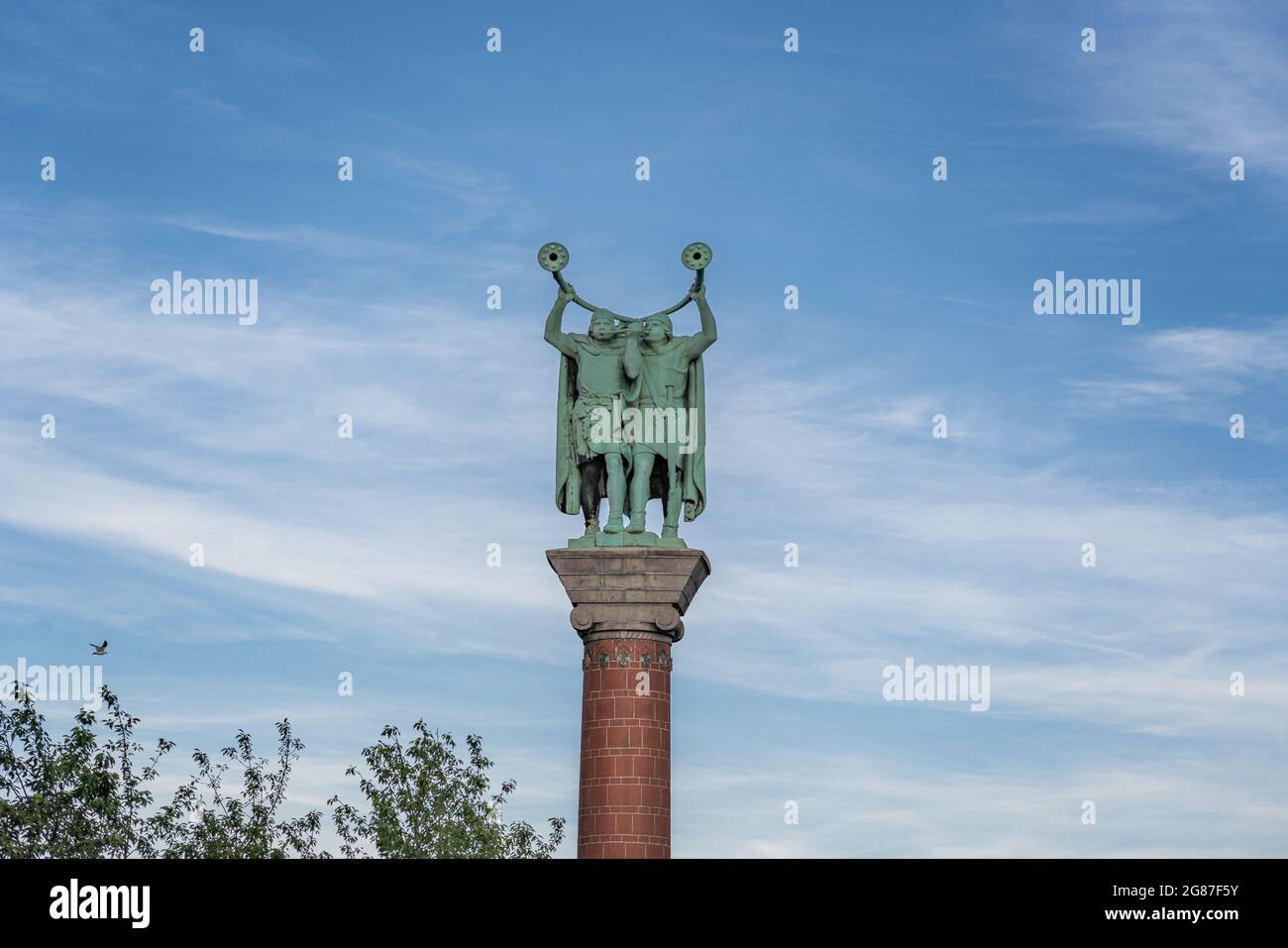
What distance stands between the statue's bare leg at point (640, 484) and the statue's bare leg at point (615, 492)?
19 cm

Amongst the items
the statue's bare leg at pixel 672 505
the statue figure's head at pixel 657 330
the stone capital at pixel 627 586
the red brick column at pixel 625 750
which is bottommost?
the red brick column at pixel 625 750

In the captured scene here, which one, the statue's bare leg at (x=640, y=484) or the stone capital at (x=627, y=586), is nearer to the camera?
the stone capital at (x=627, y=586)

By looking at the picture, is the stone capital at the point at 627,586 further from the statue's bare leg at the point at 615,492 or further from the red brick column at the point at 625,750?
the statue's bare leg at the point at 615,492

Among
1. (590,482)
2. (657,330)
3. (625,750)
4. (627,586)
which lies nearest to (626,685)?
(625,750)

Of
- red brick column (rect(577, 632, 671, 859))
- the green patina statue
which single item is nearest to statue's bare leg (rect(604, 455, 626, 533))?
the green patina statue

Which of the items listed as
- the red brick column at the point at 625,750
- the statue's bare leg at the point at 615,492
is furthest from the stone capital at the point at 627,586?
the statue's bare leg at the point at 615,492

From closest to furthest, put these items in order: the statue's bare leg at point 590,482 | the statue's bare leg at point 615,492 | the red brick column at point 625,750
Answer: the red brick column at point 625,750
the statue's bare leg at point 615,492
the statue's bare leg at point 590,482

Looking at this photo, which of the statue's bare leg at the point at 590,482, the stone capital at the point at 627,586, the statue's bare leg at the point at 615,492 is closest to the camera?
the stone capital at the point at 627,586

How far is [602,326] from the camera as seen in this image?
112 feet

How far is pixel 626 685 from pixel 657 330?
21.1 feet

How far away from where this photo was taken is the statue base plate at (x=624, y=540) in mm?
32969

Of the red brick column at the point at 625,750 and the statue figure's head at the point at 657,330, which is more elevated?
the statue figure's head at the point at 657,330

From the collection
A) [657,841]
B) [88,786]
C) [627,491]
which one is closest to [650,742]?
[657,841]
